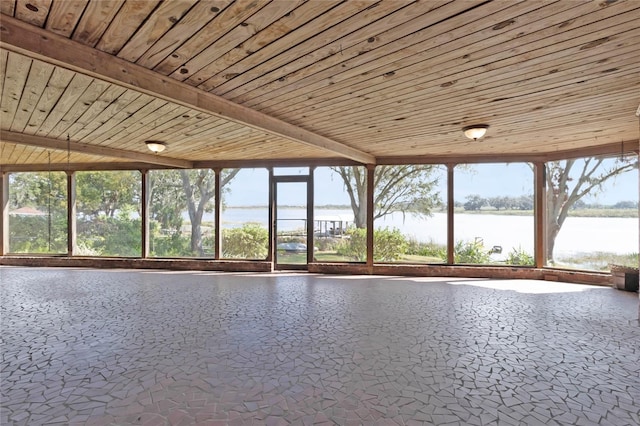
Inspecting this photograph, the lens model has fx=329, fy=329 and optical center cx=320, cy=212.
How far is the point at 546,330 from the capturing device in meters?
3.49

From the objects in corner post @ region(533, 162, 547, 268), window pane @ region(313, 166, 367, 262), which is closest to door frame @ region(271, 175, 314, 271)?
window pane @ region(313, 166, 367, 262)

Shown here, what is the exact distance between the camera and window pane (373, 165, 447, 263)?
7.25 metres

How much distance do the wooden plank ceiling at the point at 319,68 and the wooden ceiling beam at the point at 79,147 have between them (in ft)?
0.11

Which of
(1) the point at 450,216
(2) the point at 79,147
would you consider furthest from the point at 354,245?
(2) the point at 79,147

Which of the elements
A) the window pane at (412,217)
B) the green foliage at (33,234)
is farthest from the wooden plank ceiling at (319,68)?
the green foliage at (33,234)

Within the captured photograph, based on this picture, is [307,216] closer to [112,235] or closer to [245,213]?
[245,213]

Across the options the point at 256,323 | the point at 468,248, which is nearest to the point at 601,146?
the point at 468,248

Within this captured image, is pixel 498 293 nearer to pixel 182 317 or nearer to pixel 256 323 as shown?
pixel 256 323

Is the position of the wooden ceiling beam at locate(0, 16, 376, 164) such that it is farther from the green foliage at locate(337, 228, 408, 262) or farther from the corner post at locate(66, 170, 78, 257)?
the corner post at locate(66, 170, 78, 257)

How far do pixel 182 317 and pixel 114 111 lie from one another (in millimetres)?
2541

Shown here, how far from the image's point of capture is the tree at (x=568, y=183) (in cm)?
622

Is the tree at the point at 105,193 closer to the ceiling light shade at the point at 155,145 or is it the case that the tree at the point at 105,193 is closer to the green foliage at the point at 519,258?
the ceiling light shade at the point at 155,145

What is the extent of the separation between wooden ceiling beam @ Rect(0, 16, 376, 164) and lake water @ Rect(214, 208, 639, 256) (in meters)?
4.01

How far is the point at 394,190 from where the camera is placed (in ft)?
26.4
